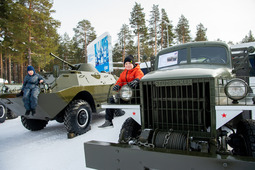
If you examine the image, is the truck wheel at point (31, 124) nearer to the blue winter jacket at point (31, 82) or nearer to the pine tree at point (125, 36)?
the blue winter jacket at point (31, 82)

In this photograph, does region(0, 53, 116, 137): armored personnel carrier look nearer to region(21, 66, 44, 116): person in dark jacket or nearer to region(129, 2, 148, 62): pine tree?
region(21, 66, 44, 116): person in dark jacket

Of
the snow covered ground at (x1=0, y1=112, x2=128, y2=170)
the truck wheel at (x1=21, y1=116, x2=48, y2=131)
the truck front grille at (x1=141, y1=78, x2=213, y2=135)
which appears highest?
the truck front grille at (x1=141, y1=78, x2=213, y2=135)

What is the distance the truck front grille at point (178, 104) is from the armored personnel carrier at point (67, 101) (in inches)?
108

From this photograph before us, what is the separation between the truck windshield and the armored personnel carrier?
2718mm

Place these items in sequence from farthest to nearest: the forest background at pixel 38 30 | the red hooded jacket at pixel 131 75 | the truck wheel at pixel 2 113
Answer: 1. the forest background at pixel 38 30
2. the truck wheel at pixel 2 113
3. the red hooded jacket at pixel 131 75

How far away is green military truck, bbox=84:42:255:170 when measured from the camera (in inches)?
67.2

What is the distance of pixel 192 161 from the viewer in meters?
1.62

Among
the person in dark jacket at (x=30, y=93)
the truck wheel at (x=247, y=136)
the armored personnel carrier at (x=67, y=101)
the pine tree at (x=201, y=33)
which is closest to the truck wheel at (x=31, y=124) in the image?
the armored personnel carrier at (x=67, y=101)

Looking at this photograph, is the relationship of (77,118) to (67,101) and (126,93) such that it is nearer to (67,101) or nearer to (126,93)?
(67,101)

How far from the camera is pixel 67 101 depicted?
15.0 ft

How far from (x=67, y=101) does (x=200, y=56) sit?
10.7 feet

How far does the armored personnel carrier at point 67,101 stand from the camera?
4402 mm

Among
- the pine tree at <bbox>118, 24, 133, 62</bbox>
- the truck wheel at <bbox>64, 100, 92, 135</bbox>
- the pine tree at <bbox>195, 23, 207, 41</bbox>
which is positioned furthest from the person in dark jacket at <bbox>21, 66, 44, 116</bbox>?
the pine tree at <bbox>195, 23, 207, 41</bbox>

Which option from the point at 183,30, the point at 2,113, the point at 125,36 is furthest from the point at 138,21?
the point at 2,113
